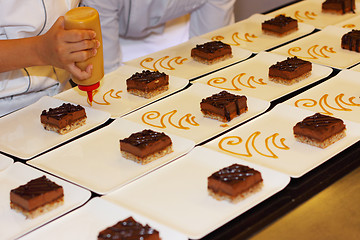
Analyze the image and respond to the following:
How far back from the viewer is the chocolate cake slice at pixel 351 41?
248cm

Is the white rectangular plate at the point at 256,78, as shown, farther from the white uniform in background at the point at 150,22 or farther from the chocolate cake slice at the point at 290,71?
the white uniform in background at the point at 150,22

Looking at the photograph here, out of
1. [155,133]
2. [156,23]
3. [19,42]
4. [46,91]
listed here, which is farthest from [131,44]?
[155,133]

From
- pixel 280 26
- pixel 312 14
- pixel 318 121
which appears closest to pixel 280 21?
pixel 280 26

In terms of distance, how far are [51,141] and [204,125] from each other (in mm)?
519

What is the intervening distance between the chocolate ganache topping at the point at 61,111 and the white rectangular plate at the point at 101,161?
111 millimetres

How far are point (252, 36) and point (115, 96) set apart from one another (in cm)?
84

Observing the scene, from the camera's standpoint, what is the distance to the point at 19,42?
2.04 meters

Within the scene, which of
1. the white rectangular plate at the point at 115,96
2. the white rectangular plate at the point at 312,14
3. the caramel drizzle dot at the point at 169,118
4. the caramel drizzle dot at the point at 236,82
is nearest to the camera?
the caramel drizzle dot at the point at 169,118

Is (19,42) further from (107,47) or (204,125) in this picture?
(107,47)

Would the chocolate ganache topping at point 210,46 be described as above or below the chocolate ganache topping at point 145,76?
below

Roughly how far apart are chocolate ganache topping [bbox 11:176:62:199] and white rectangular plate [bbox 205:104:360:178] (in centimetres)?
52

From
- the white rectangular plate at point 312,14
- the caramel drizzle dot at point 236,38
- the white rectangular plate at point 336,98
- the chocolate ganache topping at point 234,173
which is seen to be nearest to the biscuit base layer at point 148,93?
the white rectangular plate at point 336,98

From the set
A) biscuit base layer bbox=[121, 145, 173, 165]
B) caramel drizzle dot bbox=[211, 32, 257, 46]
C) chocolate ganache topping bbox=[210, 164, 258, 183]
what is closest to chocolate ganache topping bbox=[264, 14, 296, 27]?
caramel drizzle dot bbox=[211, 32, 257, 46]

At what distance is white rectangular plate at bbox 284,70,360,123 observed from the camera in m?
2.00
